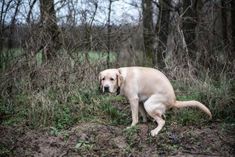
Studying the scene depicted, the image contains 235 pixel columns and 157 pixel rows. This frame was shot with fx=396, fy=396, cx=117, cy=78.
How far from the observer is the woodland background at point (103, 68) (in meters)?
7.27

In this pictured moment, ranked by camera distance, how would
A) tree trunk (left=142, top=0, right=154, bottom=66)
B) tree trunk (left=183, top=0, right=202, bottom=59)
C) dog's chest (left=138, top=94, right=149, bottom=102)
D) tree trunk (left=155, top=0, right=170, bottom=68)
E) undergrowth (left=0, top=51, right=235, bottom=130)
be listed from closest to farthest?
dog's chest (left=138, top=94, right=149, bottom=102) < undergrowth (left=0, top=51, right=235, bottom=130) < tree trunk (left=183, top=0, right=202, bottom=59) < tree trunk (left=155, top=0, right=170, bottom=68) < tree trunk (left=142, top=0, right=154, bottom=66)

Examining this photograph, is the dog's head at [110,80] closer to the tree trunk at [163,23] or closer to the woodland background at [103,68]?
the woodland background at [103,68]

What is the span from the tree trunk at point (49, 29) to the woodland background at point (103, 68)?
0.03 metres

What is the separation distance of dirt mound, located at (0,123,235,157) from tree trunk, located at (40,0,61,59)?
9.55 feet

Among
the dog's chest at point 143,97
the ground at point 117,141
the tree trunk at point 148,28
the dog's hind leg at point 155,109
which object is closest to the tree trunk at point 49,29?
the ground at point 117,141

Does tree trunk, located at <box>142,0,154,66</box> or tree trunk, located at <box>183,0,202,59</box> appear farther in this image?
tree trunk, located at <box>142,0,154,66</box>

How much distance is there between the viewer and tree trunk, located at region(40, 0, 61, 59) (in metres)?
10.0

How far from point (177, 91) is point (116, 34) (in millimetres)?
3308

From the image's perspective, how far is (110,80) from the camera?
745cm

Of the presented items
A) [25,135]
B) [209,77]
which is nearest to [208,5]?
[209,77]

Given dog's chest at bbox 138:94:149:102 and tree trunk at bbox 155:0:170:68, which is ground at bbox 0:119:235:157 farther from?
tree trunk at bbox 155:0:170:68

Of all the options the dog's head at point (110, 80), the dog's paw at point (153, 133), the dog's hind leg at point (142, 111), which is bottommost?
the dog's paw at point (153, 133)

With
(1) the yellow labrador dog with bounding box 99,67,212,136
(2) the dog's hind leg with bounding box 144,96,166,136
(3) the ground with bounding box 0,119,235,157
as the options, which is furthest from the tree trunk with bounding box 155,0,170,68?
(3) the ground with bounding box 0,119,235,157

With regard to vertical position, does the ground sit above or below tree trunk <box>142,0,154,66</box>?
below
